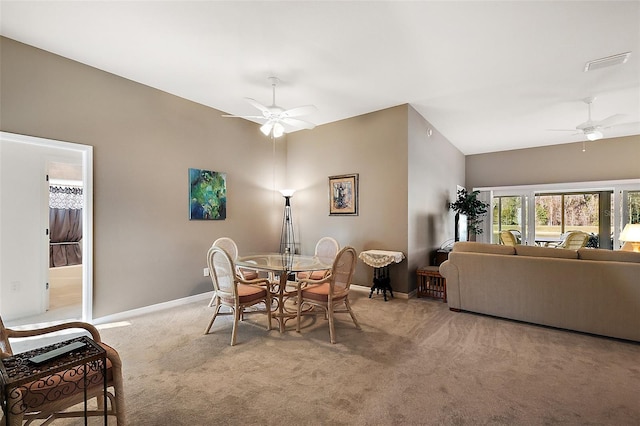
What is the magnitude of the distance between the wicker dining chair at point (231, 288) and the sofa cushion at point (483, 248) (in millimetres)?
2524

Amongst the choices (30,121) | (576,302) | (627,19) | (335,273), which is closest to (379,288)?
(335,273)

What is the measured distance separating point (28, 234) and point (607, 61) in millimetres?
7267

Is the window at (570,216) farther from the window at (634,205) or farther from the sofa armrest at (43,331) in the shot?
the sofa armrest at (43,331)

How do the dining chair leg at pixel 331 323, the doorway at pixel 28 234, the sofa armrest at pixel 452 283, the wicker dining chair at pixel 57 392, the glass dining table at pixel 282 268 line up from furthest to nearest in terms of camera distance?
1. the sofa armrest at pixel 452 283
2. the doorway at pixel 28 234
3. the glass dining table at pixel 282 268
4. the dining chair leg at pixel 331 323
5. the wicker dining chair at pixel 57 392

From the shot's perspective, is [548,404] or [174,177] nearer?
[548,404]

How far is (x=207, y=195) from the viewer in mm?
4531

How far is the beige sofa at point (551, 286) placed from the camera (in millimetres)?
2875

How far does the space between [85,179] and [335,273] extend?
306 cm

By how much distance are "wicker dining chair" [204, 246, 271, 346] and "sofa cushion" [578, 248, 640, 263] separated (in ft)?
11.3

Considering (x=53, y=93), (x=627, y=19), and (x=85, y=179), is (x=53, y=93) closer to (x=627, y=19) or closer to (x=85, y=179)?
(x=85, y=179)

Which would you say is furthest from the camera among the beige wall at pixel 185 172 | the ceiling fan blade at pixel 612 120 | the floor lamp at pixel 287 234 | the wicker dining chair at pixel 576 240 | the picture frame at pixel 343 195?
the floor lamp at pixel 287 234

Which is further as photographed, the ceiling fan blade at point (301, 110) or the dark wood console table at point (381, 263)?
the dark wood console table at point (381, 263)

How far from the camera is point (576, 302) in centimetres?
306

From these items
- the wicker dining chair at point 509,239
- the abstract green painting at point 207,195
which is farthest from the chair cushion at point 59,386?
the wicker dining chair at point 509,239
